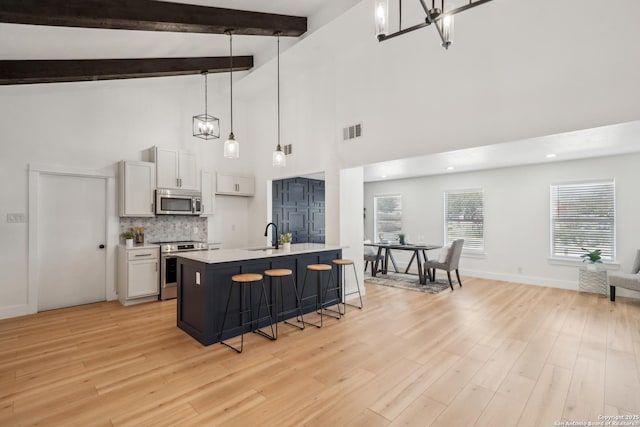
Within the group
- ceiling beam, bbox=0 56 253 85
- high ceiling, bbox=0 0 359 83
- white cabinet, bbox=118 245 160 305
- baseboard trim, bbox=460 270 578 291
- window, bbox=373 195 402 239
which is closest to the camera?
high ceiling, bbox=0 0 359 83

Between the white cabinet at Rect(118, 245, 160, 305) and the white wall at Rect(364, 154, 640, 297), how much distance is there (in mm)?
5789

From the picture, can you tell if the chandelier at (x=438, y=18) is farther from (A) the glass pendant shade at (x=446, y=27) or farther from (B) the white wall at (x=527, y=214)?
(B) the white wall at (x=527, y=214)

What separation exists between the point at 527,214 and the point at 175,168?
22.3 ft

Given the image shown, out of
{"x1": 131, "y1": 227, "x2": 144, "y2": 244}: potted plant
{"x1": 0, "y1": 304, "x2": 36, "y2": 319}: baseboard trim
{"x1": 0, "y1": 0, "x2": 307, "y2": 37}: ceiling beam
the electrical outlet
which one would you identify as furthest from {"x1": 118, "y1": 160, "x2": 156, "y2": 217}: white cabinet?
{"x1": 0, "y1": 0, "x2": 307, "y2": 37}: ceiling beam

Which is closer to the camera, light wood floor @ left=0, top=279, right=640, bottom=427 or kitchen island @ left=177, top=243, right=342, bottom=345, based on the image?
light wood floor @ left=0, top=279, right=640, bottom=427

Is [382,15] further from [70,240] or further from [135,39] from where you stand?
[70,240]

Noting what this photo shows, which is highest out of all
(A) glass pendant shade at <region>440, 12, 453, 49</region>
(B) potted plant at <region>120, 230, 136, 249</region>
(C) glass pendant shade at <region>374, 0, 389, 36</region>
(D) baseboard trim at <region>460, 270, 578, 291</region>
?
(C) glass pendant shade at <region>374, 0, 389, 36</region>

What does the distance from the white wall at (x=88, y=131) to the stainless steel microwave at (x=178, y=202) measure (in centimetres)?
69

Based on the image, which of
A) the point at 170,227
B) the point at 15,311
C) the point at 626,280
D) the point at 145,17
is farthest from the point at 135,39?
the point at 626,280

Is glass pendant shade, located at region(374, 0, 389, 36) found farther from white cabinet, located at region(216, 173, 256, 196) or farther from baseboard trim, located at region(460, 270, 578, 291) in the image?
baseboard trim, located at region(460, 270, 578, 291)

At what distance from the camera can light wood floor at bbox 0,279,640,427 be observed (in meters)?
2.12

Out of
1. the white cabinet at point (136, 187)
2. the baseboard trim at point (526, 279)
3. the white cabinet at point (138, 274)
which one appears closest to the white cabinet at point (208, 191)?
the white cabinet at point (136, 187)

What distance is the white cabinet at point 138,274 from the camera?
4.68 m

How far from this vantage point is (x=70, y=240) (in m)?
4.72
